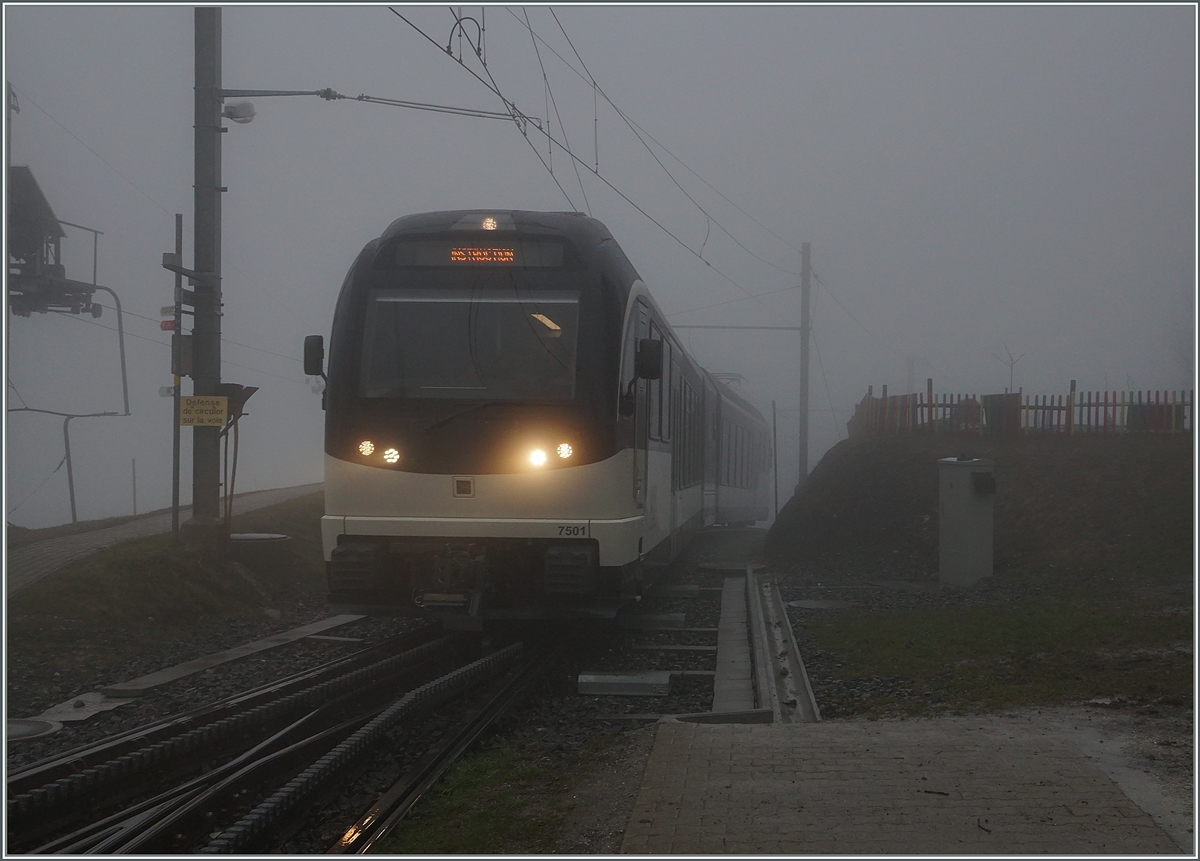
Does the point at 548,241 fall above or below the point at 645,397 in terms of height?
above

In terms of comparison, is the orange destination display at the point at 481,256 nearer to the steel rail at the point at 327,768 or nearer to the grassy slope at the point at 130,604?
the steel rail at the point at 327,768

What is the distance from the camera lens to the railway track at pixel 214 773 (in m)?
4.72

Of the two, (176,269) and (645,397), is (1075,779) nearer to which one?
(645,397)

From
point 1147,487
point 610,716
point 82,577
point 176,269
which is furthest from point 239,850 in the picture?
point 1147,487

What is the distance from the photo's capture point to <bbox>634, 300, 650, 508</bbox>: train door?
9.43 metres

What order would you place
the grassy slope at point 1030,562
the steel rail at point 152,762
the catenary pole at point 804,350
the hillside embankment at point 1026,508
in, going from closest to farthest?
the steel rail at point 152,762, the grassy slope at point 1030,562, the hillside embankment at point 1026,508, the catenary pole at point 804,350

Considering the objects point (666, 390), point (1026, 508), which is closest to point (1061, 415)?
point (1026, 508)

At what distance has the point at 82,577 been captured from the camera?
1087 cm

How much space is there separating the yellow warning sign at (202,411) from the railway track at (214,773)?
17.6ft

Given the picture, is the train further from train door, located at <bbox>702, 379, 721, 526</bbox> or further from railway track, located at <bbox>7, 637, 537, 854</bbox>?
train door, located at <bbox>702, 379, 721, 526</bbox>

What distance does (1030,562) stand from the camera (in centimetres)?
1567

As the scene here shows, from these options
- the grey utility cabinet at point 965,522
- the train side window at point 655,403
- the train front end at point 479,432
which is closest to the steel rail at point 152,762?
the train front end at point 479,432

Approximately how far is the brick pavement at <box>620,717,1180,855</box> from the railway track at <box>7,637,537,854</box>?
5.33 feet

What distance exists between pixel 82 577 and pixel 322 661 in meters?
3.16
